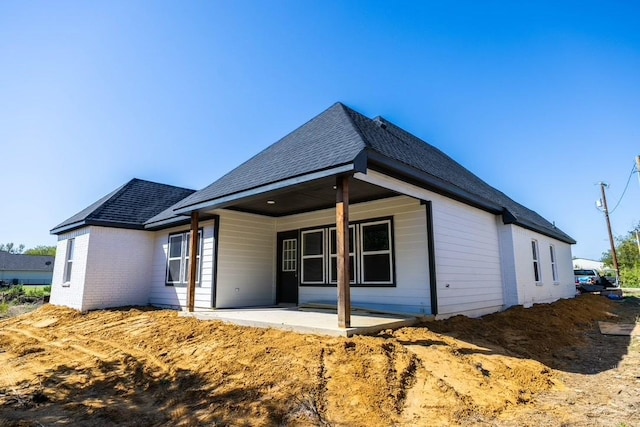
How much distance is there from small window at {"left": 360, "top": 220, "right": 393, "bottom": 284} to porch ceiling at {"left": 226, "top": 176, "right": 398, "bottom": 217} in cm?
74

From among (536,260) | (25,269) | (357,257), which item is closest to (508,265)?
(536,260)

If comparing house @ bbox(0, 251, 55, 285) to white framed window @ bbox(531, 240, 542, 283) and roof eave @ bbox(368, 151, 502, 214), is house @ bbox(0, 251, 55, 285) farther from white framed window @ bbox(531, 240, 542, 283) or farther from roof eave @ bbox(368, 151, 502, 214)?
white framed window @ bbox(531, 240, 542, 283)

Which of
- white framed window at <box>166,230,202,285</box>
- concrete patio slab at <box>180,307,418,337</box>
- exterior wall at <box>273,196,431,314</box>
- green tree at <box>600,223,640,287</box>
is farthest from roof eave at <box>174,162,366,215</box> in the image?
green tree at <box>600,223,640,287</box>

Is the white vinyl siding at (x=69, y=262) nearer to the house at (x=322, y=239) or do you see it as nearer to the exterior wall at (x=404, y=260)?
the house at (x=322, y=239)

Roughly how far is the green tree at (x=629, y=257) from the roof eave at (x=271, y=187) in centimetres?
3110

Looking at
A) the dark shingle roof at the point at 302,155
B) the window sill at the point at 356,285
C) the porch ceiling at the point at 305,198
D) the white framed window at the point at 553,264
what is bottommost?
the window sill at the point at 356,285

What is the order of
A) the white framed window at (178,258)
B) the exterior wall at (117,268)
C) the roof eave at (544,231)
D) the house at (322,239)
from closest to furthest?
the house at (322,239)
the white framed window at (178,258)
the exterior wall at (117,268)
the roof eave at (544,231)

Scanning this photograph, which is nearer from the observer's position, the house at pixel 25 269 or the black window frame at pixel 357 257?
the black window frame at pixel 357 257

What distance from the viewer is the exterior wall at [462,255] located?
7602 mm

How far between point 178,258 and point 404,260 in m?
6.79

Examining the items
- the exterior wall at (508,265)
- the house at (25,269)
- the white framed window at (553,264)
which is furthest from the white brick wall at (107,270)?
the house at (25,269)

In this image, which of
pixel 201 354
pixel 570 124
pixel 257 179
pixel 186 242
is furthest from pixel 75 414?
pixel 570 124

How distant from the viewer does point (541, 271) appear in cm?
1241

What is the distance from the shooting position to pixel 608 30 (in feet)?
29.4
